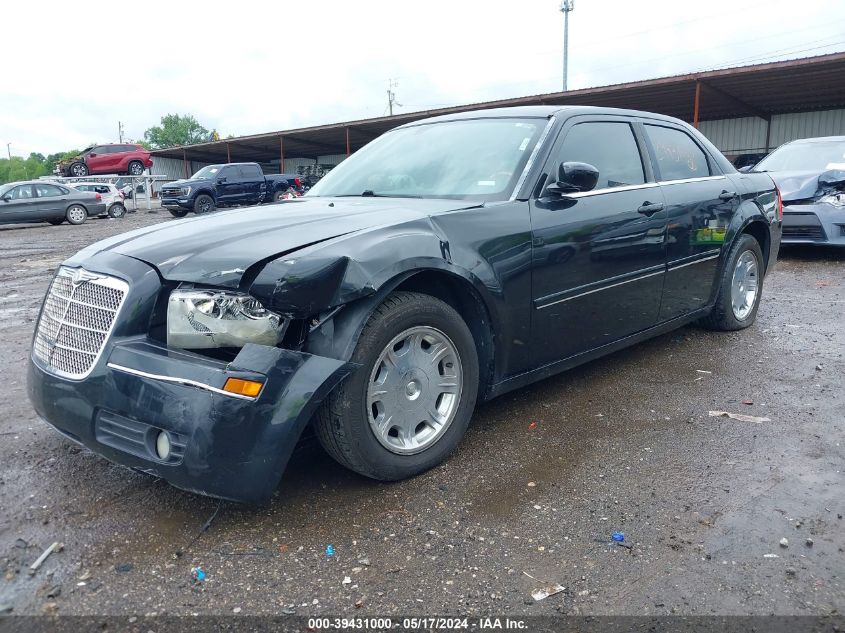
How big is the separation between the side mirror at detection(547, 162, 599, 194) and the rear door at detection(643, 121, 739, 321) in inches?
41.1

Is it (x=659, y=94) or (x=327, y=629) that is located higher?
(x=659, y=94)

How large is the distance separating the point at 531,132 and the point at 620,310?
1127 millimetres

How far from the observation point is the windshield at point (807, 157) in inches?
379

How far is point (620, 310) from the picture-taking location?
403 cm

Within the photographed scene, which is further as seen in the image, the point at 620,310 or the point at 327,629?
the point at 620,310

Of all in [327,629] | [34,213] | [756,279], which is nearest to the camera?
[327,629]

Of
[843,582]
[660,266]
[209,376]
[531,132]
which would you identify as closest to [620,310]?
[660,266]

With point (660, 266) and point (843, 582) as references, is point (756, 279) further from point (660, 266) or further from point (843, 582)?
point (843, 582)

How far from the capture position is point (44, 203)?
69.7 ft

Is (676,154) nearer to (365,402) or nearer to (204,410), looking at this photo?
(365,402)

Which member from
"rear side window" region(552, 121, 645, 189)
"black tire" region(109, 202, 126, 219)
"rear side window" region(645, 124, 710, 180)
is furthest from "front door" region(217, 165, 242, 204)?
"rear side window" region(552, 121, 645, 189)

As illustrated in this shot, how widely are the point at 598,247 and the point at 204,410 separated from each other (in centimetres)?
226

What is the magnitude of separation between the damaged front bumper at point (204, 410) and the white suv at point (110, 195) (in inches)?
946

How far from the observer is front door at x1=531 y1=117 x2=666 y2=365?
3.52 meters
